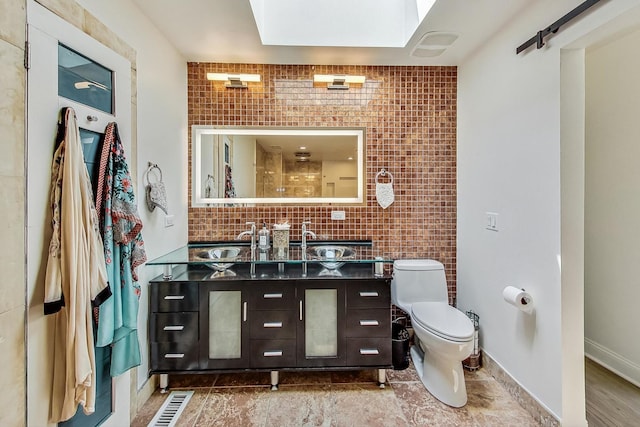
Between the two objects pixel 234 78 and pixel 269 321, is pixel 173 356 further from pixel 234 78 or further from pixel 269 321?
pixel 234 78

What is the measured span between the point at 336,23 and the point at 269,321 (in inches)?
90.6

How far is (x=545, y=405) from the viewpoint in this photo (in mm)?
1654

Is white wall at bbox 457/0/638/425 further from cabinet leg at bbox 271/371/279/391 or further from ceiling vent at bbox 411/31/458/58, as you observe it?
cabinet leg at bbox 271/371/279/391

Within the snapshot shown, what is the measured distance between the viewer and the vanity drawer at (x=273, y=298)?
2.00 metres

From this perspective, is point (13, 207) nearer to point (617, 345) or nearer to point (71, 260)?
point (71, 260)

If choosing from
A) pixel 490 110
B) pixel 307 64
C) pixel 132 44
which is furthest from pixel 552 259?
pixel 132 44

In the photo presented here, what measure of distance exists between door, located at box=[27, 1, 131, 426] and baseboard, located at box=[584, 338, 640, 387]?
3375mm

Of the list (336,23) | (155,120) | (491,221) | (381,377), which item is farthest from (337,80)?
(381,377)

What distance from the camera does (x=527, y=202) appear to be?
1803 mm

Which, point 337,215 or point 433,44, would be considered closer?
point 433,44

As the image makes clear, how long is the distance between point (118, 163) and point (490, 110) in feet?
8.17

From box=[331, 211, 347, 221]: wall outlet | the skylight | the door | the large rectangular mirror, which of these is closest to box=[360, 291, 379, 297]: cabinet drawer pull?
box=[331, 211, 347, 221]: wall outlet

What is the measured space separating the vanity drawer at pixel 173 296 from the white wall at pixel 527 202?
2.18m

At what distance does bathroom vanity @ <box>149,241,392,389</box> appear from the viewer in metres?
1.97
